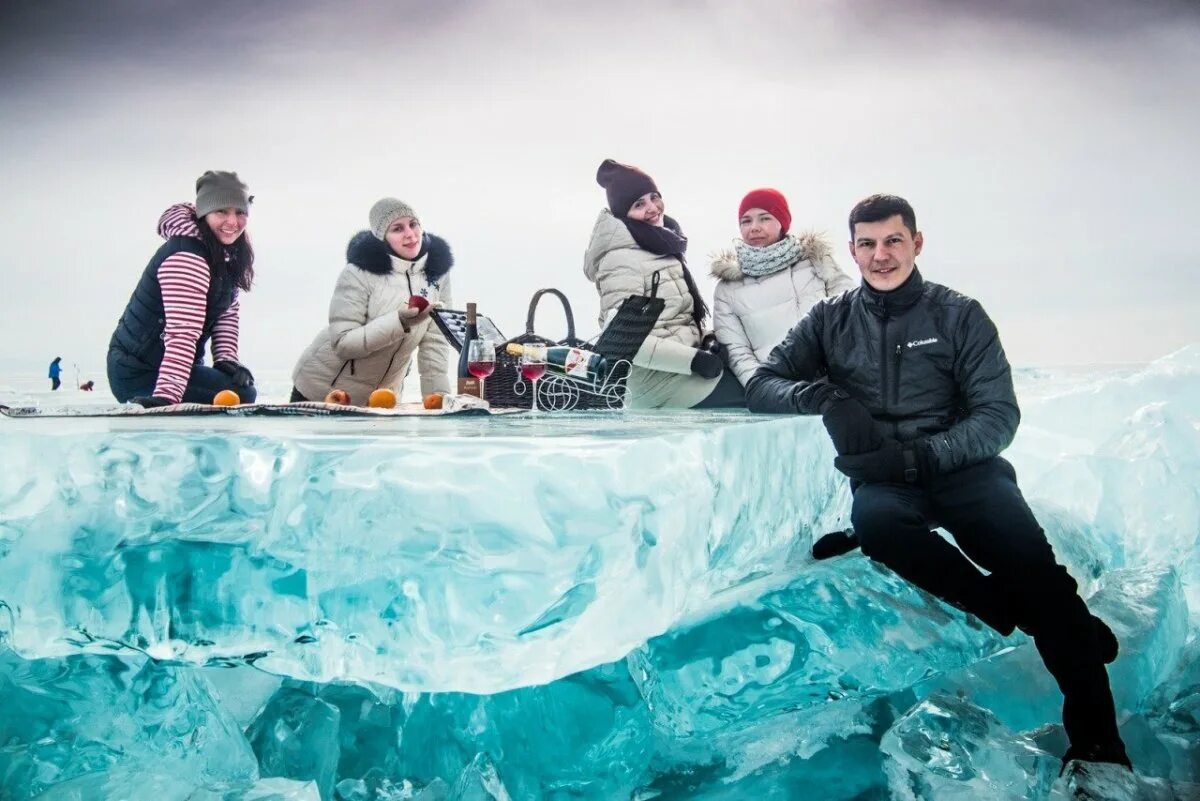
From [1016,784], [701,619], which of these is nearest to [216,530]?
[701,619]

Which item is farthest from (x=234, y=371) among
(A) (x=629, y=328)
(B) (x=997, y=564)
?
(B) (x=997, y=564)

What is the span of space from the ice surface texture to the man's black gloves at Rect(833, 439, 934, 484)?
0.16 m

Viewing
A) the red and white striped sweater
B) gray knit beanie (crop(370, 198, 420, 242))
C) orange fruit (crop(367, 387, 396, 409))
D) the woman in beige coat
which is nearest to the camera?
orange fruit (crop(367, 387, 396, 409))

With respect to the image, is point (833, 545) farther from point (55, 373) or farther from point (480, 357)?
point (55, 373)

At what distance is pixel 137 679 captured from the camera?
1.66 m

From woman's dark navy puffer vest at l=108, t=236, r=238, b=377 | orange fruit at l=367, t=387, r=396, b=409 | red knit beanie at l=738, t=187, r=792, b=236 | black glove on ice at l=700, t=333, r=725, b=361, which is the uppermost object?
red knit beanie at l=738, t=187, r=792, b=236

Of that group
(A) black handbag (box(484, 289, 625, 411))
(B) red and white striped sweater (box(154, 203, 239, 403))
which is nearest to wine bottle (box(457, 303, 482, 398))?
(A) black handbag (box(484, 289, 625, 411))

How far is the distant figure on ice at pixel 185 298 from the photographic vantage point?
2949 mm

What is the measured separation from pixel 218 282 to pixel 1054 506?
3.20 meters

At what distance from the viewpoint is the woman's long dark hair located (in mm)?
3057

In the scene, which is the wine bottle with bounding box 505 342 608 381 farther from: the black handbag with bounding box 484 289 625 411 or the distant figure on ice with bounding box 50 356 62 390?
the distant figure on ice with bounding box 50 356 62 390

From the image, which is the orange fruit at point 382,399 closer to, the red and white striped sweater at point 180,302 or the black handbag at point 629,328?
the red and white striped sweater at point 180,302

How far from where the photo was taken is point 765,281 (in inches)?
130

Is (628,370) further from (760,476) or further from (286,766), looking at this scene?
(286,766)
